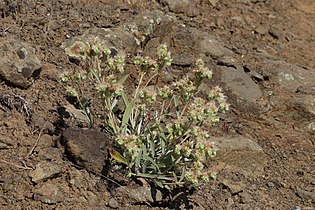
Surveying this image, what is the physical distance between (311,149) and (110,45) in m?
1.70

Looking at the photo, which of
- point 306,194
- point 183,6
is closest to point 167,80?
point 183,6

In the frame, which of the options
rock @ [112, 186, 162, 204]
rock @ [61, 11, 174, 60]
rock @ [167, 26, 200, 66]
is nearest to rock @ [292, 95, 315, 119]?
rock @ [167, 26, 200, 66]

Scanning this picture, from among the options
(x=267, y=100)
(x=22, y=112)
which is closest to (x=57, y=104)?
(x=22, y=112)

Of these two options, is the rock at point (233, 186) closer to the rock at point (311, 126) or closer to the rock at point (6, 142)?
the rock at point (311, 126)

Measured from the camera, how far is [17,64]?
3.75m

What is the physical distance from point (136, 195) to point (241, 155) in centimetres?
89

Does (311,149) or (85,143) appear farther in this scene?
(311,149)

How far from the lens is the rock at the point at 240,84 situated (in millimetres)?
4484

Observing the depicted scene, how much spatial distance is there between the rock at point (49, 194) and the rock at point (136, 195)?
332mm

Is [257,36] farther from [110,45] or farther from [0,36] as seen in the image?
[0,36]

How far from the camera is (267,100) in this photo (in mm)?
4551

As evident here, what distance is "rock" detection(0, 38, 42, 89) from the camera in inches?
146

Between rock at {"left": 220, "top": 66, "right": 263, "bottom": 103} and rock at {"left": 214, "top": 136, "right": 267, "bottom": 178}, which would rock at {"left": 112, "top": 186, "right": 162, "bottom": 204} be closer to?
rock at {"left": 214, "top": 136, "right": 267, "bottom": 178}

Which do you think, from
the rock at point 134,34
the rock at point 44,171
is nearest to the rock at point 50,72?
the rock at point 134,34
